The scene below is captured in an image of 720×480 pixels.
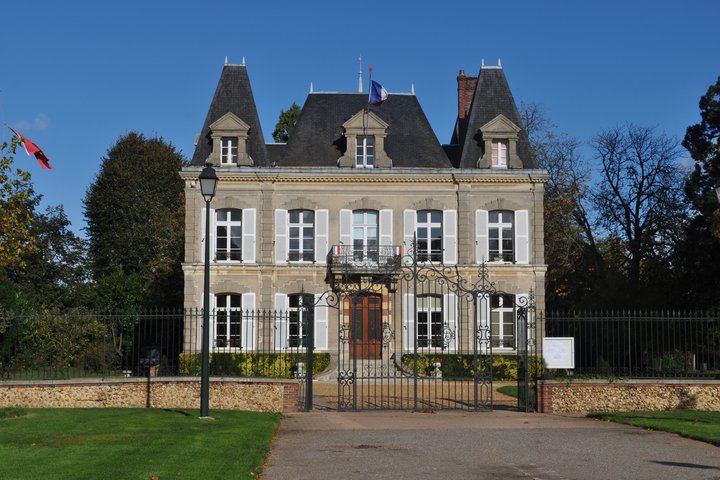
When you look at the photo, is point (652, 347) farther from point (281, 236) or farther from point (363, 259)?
point (281, 236)

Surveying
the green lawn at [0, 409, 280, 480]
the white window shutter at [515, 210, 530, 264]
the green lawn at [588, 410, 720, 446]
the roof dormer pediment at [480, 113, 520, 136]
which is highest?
the roof dormer pediment at [480, 113, 520, 136]

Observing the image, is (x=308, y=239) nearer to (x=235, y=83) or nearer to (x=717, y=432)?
(x=235, y=83)

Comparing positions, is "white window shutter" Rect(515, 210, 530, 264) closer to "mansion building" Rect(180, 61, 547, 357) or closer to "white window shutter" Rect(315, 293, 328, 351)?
"mansion building" Rect(180, 61, 547, 357)

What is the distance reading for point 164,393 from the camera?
18.3 m

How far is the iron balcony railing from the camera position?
3256 cm

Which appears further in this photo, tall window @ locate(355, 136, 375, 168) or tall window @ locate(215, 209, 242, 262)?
tall window @ locate(355, 136, 375, 168)

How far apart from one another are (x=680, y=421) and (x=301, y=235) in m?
19.3

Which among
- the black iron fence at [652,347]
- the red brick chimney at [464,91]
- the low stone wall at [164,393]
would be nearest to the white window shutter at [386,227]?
the red brick chimney at [464,91]

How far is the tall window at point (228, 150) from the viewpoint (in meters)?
33.6

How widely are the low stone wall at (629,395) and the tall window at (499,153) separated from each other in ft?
53.5

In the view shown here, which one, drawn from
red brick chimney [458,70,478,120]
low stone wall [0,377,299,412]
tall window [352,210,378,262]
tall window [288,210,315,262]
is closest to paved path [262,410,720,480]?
low stone wall [0,377,299,412]

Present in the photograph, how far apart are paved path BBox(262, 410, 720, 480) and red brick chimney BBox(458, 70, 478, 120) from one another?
21.7 m

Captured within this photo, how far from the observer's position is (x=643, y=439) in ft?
46.1

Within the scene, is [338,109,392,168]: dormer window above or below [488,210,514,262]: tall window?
above
